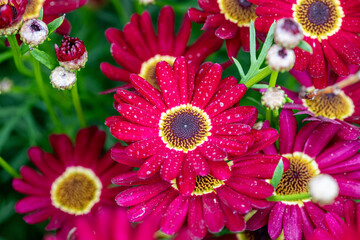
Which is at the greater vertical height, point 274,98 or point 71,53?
point 71,53

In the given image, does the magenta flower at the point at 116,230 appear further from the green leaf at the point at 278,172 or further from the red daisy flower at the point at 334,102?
the red daisy flower at the point at 334,102

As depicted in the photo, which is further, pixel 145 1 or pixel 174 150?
pixel 145 1

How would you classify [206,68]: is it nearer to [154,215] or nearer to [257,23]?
[257,23]

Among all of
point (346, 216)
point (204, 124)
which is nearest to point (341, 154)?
point (346, 216)

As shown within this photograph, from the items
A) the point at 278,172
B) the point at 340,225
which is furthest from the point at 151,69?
the point at 340,225

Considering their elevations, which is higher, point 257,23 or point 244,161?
point 257,23

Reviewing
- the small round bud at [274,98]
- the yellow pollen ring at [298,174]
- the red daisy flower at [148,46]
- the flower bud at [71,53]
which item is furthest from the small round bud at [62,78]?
the yellow pollen ring at [298,174]

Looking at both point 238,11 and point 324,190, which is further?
point 238,11

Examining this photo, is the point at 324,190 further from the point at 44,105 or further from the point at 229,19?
the point at 44,105
